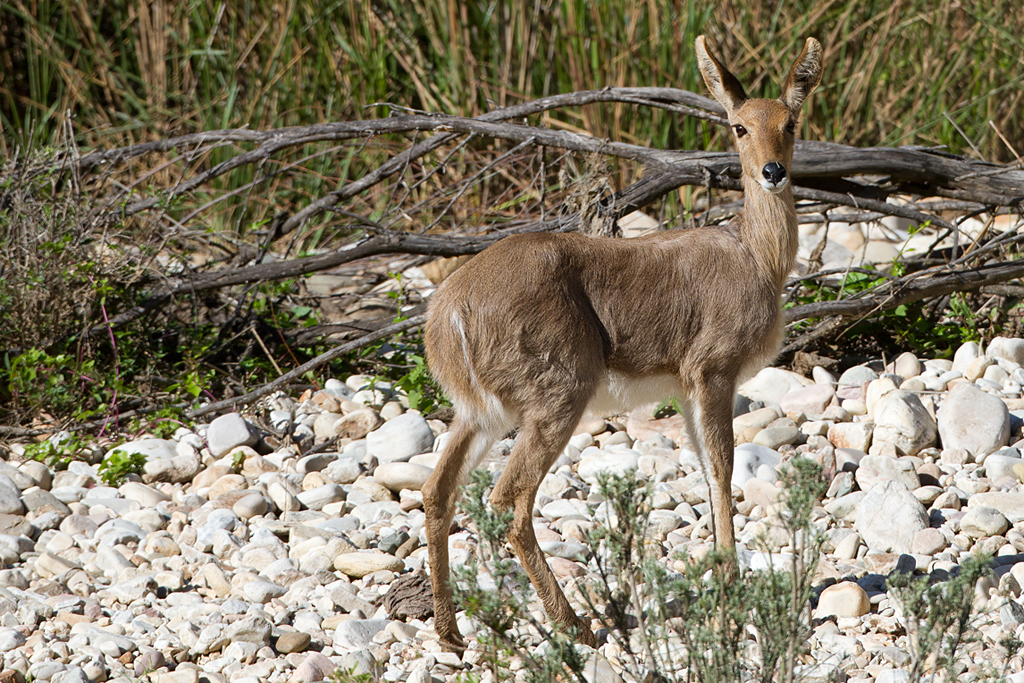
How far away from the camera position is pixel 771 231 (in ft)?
14.2

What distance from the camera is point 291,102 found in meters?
8.70

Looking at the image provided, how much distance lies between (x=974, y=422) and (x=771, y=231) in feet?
4.61

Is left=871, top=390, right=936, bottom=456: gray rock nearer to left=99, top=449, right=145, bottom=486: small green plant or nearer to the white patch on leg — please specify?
the white patch on leg

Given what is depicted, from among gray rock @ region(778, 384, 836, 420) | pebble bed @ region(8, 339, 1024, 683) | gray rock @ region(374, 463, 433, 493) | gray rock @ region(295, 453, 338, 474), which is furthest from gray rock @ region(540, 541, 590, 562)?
gray rock @ region(778, 384, 836, 420)

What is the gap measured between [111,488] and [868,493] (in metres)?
3.42

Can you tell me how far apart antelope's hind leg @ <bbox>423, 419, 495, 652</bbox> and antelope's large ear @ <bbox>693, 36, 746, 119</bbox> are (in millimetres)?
1797

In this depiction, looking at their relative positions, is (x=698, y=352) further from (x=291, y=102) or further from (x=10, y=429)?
(x=291, y=102)

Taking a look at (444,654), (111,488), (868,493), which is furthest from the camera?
(111,488)

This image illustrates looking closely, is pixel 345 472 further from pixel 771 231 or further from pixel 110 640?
pixel 771 231

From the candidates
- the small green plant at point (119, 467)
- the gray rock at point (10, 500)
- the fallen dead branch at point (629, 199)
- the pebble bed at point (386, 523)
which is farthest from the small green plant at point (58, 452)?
the fallen dead branch at point (629, 199)

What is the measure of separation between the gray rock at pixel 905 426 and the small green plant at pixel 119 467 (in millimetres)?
3534

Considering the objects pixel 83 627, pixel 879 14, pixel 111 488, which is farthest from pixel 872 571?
pixel 879 14

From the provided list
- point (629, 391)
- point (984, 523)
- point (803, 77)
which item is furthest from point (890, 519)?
point (803, 77)

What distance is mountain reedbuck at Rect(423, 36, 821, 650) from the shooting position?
11.9 ft
